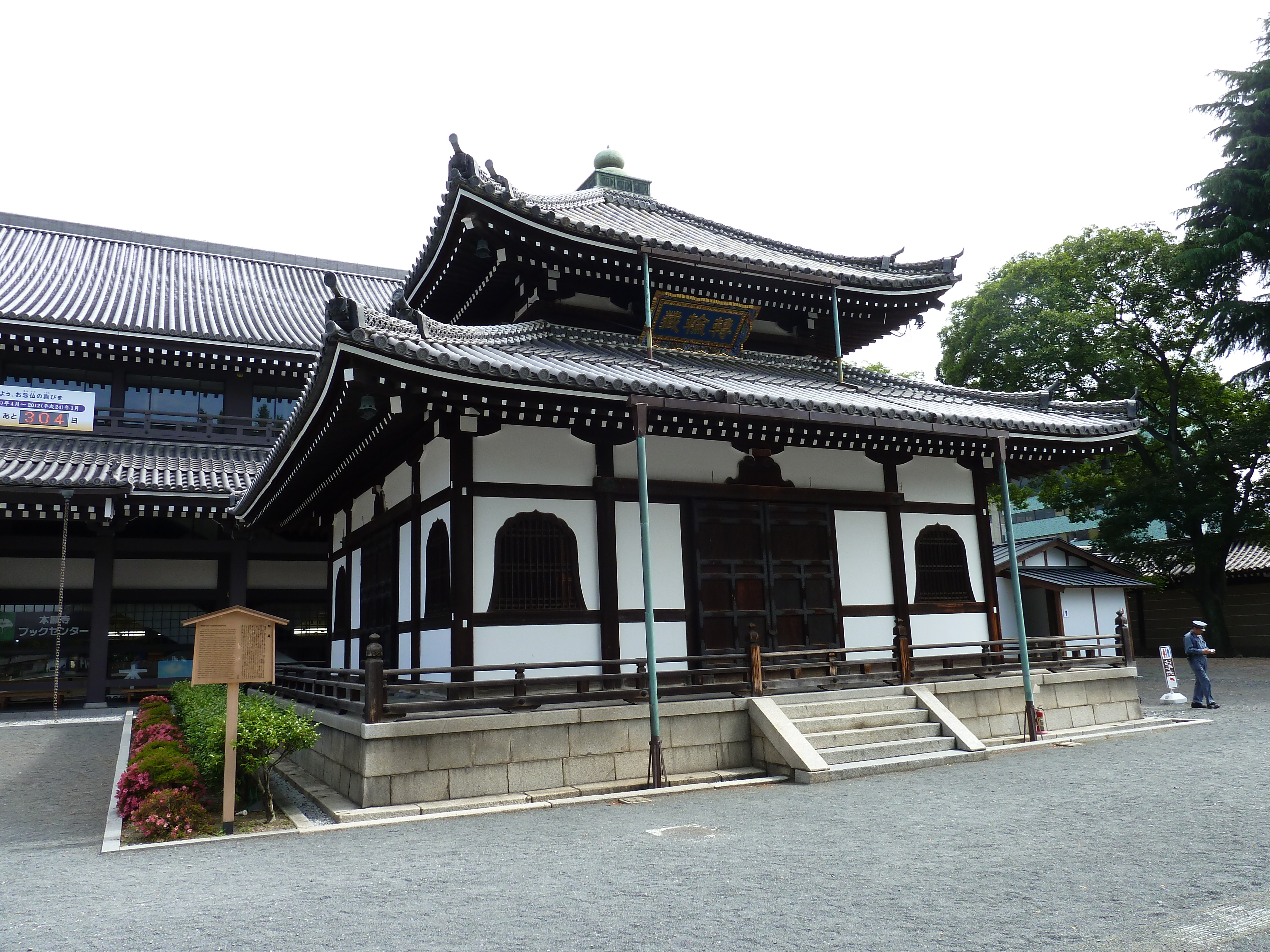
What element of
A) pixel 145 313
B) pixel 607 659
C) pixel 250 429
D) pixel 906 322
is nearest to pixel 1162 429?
pixel 906 322

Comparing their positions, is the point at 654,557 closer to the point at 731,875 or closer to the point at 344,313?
the point at 344,313

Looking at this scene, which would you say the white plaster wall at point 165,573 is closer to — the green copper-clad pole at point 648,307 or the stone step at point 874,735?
the green copper-clad pole at point 648,307

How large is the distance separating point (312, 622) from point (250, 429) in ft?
17.6

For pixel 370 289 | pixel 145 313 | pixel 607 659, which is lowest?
pixel 607 659

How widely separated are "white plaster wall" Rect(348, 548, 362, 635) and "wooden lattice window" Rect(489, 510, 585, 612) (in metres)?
5.80

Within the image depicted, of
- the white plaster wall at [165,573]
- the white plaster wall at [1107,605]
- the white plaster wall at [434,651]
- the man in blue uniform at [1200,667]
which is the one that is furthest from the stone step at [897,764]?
the white plaster wall at [1107,605]

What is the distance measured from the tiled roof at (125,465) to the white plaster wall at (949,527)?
13.8 m

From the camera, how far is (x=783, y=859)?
21.0 feet

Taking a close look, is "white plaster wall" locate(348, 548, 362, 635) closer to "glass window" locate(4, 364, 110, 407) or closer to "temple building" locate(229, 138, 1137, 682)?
"temple building" locate(229, 138, 1137, 682)

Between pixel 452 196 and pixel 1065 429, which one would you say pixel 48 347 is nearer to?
pixel 452 196

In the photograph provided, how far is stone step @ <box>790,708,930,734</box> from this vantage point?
35.3ft

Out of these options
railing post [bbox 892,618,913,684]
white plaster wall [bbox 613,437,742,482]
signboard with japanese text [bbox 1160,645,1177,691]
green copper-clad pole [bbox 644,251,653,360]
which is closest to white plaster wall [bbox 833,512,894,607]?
railing post [bbox 892,618,913,684]

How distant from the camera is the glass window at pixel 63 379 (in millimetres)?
20812

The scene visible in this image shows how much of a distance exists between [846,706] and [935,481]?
4821mm
